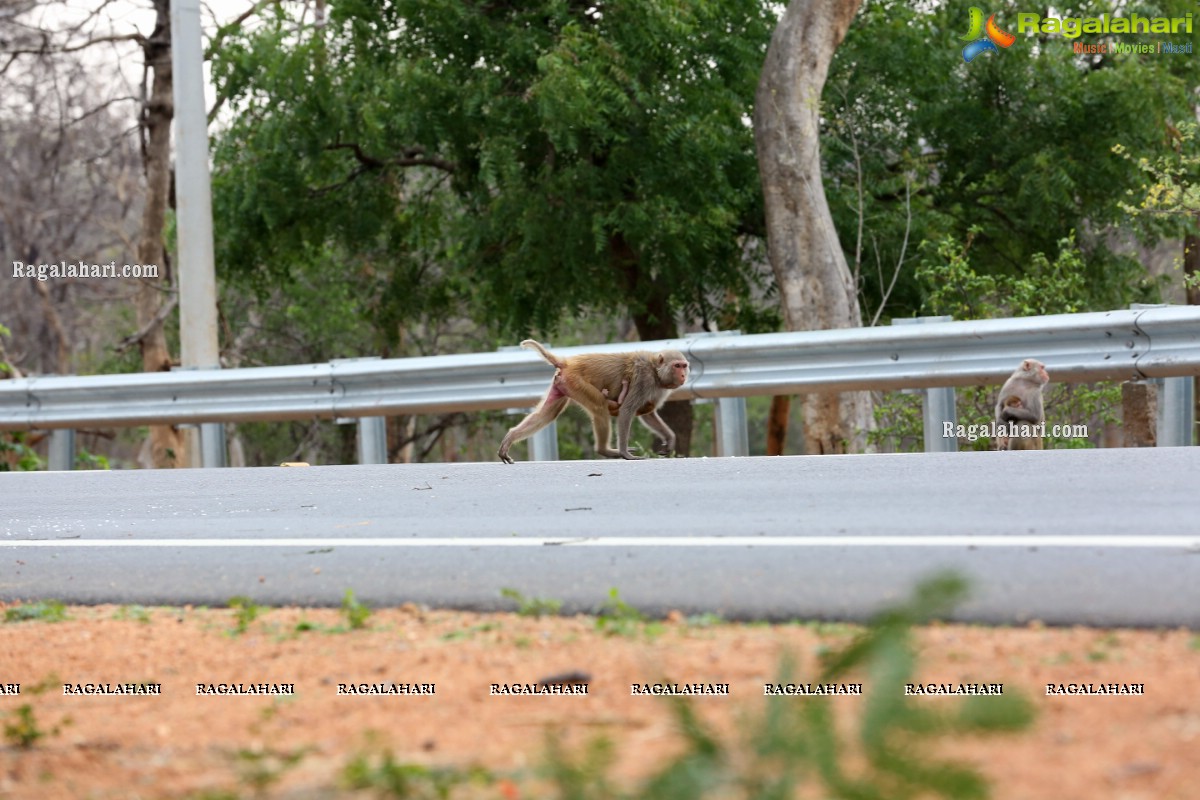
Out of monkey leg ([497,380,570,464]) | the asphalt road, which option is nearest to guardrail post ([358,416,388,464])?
monkey leg ([497,380,570,464])

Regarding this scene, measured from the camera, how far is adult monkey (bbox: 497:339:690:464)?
10016mm

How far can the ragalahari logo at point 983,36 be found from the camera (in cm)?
1748

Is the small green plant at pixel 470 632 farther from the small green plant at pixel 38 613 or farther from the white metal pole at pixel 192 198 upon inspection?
the white metal pole at pixel 192 198

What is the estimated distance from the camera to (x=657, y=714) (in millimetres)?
4234

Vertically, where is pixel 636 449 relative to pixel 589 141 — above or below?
below

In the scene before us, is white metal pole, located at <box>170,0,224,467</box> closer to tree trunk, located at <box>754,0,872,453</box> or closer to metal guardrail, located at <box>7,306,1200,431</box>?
metal guardrail, located at <box>7,306,1200,431</box>

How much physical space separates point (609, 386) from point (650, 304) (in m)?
9.15

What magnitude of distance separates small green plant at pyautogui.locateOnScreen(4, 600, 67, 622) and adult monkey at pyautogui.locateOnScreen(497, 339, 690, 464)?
3733 millimetres

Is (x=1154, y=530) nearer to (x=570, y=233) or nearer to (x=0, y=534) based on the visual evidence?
(x=0, y=534)

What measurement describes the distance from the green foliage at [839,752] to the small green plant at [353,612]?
259cm

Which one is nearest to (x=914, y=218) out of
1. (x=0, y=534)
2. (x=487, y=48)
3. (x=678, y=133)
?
(x=678, y=133)

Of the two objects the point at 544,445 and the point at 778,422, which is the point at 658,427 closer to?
the point at 544,445

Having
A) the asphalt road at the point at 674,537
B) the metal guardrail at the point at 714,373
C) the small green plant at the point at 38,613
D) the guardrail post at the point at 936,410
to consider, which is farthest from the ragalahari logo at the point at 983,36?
the small green plant at the point at 38,613

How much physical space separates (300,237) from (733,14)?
21.2 ft
